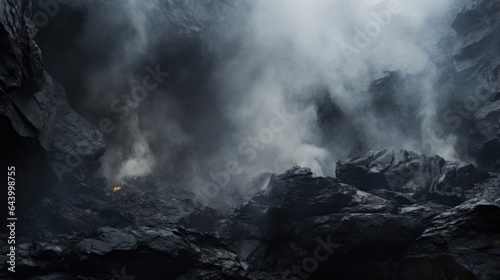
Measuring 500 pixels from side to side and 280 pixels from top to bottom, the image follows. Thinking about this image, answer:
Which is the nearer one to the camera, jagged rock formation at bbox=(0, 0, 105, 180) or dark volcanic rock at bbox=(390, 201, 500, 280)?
jagged rock formation at bbox=(0, 0, 105, 180)

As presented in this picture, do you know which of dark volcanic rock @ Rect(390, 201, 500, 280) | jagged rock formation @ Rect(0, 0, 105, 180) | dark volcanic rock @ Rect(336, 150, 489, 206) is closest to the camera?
jagged rock formation @ Rect(0, 0, 105, 180)

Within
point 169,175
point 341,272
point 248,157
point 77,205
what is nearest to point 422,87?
point 248,157

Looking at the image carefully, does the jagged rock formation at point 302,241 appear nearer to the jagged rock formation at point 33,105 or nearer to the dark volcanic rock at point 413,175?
the dark volcanic rock at point 413,175

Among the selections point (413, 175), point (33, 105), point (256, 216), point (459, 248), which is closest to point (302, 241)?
point (256, 216)

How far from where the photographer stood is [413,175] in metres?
28.5

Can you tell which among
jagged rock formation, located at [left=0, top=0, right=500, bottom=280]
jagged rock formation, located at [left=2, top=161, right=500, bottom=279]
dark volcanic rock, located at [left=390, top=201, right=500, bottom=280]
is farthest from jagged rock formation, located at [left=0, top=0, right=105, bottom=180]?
dark volcanic rock, located at [left=390, top=201, right=500, bottom=280]

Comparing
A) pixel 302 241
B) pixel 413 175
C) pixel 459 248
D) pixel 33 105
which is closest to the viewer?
pixel 459 248

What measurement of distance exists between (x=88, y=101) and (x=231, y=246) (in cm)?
2835

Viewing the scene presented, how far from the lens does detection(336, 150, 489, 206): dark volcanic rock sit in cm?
2596

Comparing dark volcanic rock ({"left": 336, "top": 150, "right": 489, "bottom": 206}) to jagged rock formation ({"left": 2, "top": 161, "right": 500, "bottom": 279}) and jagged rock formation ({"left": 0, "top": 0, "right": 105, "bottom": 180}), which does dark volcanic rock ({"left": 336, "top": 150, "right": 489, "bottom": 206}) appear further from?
jagged rock formation ({"left": 0, "top": 0, "right": 105, "bottom": 180})

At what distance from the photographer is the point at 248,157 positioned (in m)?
50.5

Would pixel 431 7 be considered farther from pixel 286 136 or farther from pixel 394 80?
pixel 286 136

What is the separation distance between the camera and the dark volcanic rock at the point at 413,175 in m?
26.0

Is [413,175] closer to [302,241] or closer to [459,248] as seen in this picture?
[459,248]
